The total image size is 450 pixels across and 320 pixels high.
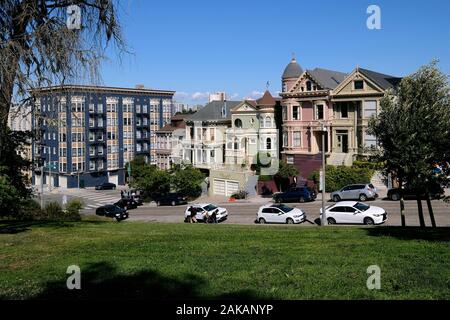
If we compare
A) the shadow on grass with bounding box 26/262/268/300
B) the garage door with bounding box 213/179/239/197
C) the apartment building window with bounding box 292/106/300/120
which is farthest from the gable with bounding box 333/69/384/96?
the shadow on grass with bounding box 26/262/268/300

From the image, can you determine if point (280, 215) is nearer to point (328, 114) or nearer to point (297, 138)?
point (328, 114)

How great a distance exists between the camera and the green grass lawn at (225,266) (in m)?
8.36

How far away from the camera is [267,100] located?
62.0 m

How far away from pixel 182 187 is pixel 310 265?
49424 mm

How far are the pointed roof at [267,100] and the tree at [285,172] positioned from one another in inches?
377

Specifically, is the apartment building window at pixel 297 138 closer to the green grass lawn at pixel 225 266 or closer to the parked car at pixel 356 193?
the parked car at pixel 356 193

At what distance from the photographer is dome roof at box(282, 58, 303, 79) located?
60750 millimetres

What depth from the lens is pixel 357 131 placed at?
5275cm

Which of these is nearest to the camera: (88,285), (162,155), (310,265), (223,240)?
(88,285)

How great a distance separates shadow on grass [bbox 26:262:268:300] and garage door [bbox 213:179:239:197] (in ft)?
161

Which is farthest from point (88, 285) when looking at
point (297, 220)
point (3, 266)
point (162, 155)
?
point (162, 155)

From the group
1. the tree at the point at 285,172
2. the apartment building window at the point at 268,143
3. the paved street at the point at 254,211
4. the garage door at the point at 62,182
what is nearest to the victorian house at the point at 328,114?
the tree at the point at 285,172

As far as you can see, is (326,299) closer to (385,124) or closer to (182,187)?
(385,124)

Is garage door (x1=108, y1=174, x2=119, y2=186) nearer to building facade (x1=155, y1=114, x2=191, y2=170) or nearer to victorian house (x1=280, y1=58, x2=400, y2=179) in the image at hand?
building facade (x1=155, y1=114, x2=191, y2=170)
